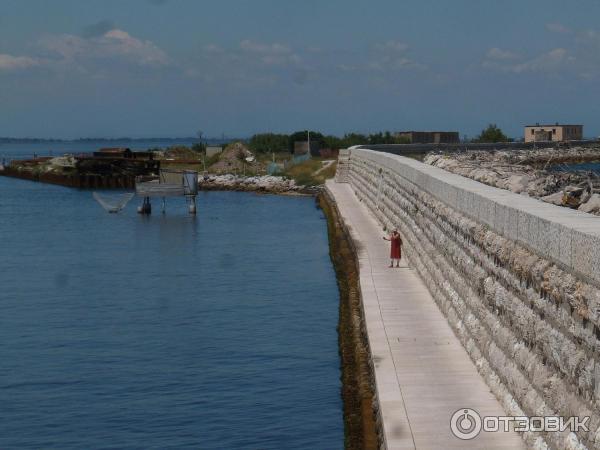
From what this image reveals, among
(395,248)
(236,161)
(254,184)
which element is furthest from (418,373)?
(236,161)

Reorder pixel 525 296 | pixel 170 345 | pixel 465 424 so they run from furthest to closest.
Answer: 1. pixel 170 345
2. pixel 525 296
3. pixel 465 424

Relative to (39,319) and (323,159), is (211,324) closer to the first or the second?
(39,319)

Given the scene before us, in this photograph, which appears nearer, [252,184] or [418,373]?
[418,373]

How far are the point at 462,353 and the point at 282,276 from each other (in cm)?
1836

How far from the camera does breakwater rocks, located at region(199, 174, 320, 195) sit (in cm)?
7550

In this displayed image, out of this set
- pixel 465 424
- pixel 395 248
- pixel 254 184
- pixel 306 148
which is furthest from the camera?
pixel 306 148

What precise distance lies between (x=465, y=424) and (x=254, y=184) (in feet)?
235

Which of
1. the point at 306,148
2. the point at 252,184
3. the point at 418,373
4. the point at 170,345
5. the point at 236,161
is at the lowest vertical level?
the point at 252,184

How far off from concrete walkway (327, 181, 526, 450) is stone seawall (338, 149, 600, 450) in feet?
0.86

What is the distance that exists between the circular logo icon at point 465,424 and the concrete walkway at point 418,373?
0.08 meters

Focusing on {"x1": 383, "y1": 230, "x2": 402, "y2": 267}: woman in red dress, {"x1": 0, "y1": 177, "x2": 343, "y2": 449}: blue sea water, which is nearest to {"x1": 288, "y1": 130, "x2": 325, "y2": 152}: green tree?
{"x1": 0, "y1": 177, "x2": 343, "y2": 449}: blue sea water

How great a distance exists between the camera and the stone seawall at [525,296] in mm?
8982

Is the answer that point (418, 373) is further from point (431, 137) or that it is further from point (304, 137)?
point (304, 137)

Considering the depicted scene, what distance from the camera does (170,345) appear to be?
2192cm
